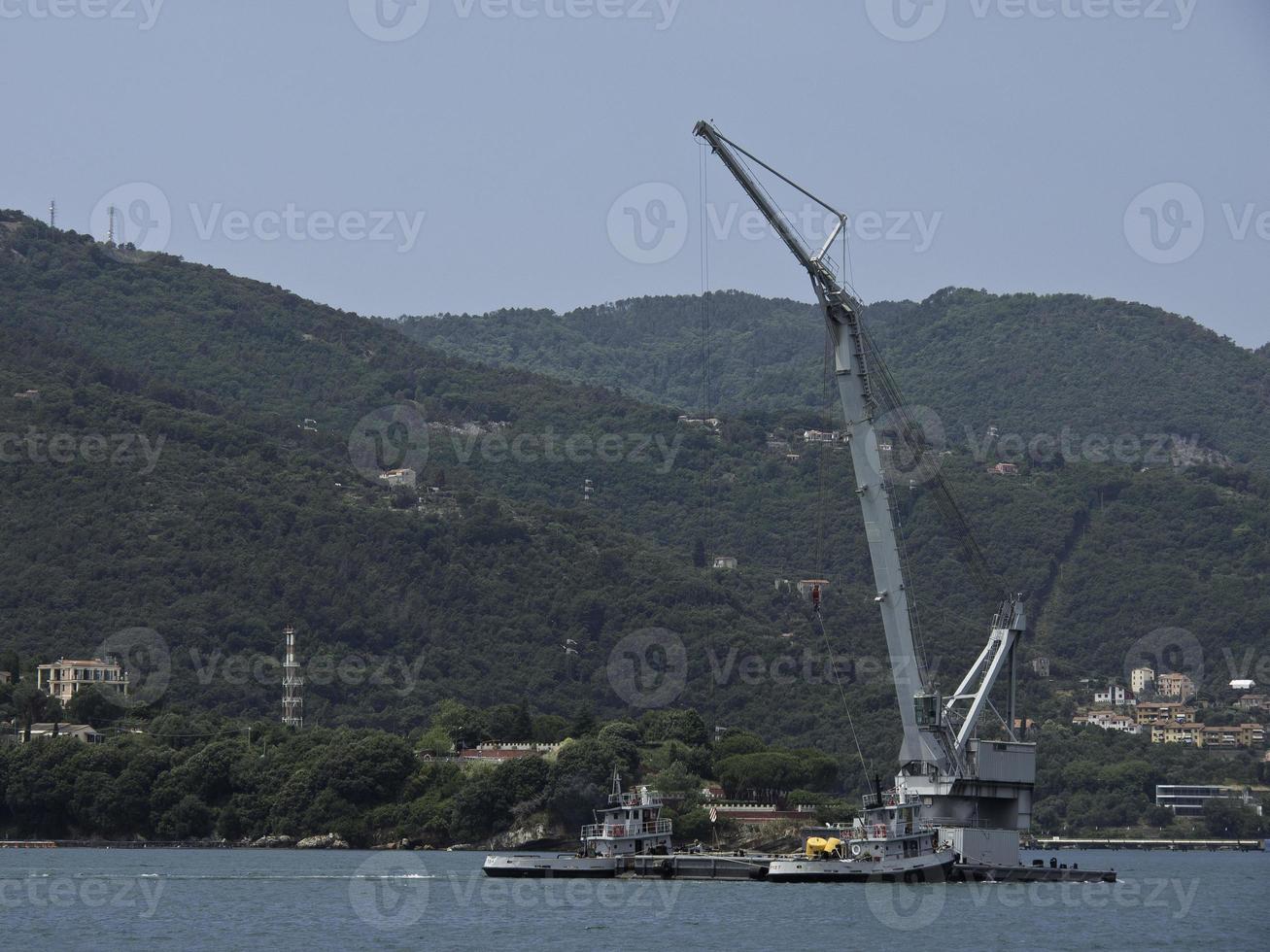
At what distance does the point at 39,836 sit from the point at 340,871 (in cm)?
2904

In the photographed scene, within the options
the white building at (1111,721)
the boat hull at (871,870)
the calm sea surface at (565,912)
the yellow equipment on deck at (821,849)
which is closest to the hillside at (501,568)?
the white building at (1111,721)

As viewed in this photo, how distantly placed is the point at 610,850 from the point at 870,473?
15.9m

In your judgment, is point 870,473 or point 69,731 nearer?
point 870,473

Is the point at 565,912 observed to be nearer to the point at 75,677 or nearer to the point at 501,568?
the point at 75,677

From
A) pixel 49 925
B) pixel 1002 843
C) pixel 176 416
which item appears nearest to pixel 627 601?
pixel 176 416

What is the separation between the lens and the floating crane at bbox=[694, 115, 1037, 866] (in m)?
66.0

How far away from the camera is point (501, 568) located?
157 metres

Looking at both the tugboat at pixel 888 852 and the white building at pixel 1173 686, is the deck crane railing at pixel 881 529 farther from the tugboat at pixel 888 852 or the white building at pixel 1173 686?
the white building at pixel 1173 686

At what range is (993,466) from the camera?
19925cm

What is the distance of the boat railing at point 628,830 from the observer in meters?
72.6

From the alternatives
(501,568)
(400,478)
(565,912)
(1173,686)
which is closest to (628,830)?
(565,912)

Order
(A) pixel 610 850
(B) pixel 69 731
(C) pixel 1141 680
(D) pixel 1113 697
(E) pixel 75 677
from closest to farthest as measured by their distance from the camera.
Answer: (A) pixel 610 850 → (B) pixel 69 731 → (E) pixel 75 677 → (D) pixel 1113 697 → (C) pixel 1141 680

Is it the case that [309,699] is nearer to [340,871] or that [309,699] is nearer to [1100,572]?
[340,871]

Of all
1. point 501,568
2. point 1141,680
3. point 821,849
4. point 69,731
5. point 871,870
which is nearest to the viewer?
point 871,870
